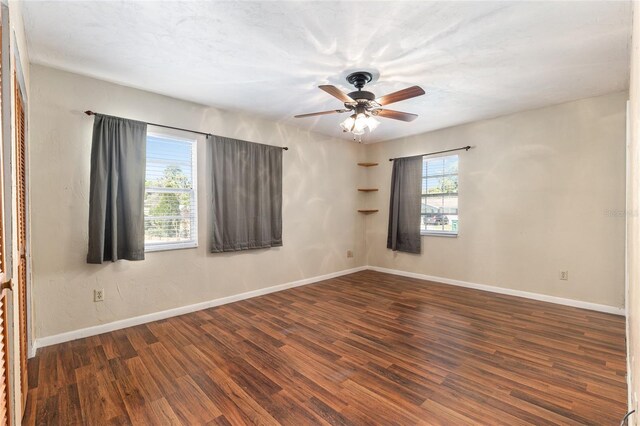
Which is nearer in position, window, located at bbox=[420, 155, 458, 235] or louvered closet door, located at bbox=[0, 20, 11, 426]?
louvered closet door, located at bbox=[0, 20, 11, 426]

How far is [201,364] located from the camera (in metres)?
2.35

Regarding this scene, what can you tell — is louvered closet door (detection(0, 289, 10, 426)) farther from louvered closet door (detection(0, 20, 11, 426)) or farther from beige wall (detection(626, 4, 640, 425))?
beige wall (detection(626, 4, 640, 425))

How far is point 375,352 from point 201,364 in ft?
4.73

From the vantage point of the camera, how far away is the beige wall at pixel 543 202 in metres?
3.43

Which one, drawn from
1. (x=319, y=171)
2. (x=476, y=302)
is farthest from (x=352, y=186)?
(x=476, y=302)

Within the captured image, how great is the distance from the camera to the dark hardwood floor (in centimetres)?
179

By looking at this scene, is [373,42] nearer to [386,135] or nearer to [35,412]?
[386,135]

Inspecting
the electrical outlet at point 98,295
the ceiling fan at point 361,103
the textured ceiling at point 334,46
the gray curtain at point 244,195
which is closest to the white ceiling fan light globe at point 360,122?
the ceiling fan at point 361,103

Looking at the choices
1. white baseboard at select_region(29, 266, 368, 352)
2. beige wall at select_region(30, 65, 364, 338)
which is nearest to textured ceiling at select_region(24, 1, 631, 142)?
beige wall at select_region(30, 65, 364, 338)

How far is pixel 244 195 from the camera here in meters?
4.07

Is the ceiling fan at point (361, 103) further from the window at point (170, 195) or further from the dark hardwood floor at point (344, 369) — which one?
the dark hardwood floor at point (344, 369)

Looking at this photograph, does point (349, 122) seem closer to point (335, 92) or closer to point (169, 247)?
point (335, 92)

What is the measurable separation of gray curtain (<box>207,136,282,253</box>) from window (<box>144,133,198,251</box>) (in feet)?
0.79

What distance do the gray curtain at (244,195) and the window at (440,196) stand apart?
8.34 ft
